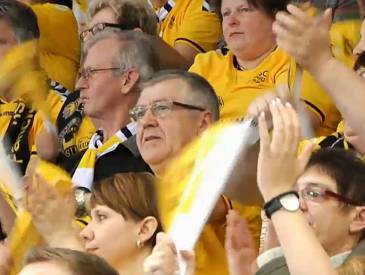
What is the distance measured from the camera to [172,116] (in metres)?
4.41

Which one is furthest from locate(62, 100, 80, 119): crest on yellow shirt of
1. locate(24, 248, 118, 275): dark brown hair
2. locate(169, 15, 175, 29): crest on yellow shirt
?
locate(24, 248, 118, 275): dark brown hair

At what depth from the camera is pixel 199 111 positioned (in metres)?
4.39

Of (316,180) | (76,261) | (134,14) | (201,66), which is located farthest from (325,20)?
(134,14)

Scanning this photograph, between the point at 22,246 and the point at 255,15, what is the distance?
1452 mm

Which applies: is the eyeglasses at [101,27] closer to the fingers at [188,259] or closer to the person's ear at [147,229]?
the person's ear at [147,229]

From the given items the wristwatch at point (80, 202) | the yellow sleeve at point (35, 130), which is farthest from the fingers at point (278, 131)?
the yellow sleeve at point (35, 130)

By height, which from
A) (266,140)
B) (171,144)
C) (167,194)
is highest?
(266,140)

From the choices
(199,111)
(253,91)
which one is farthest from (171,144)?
(253,91)

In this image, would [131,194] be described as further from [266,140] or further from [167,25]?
[167,25]

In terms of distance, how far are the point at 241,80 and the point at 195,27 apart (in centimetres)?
92

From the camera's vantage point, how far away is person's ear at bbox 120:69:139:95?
5.06 meters

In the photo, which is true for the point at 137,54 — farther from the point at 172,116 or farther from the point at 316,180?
the point at 316,180

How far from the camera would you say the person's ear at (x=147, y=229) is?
147 inches

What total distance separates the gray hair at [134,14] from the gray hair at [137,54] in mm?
382
